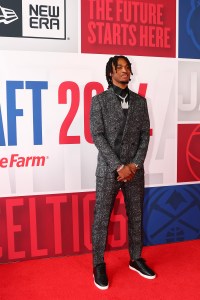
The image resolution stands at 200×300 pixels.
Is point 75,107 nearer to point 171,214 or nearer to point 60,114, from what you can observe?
point 60,114

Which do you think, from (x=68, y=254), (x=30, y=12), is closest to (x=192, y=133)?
(x=68, y=254)

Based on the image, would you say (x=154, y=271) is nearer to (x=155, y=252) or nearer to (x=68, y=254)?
(x=155, y=252)

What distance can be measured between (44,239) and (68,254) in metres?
0.24

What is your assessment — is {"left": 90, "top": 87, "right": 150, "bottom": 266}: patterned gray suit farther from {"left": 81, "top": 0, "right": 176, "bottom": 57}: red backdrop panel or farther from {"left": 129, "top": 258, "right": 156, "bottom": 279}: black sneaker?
{"left": 81, "top": 0, "right": 176, "bottom": 57}: red backdrop panel

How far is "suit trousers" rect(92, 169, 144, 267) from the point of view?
227cm

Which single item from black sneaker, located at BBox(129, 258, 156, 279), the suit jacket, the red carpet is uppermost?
the suit jacket

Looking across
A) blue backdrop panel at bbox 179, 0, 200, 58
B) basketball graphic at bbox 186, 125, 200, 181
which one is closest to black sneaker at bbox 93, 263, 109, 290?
basketball graphic at bbox 186, 125, 200, 181

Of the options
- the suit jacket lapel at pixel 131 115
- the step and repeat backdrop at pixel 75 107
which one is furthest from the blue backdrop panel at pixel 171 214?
the suit jacket lapel at pixel 131 115

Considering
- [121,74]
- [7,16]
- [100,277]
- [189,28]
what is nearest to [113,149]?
[121,74]

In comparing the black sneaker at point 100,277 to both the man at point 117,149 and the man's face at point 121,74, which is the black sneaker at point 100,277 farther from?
the man's face at point 121,74

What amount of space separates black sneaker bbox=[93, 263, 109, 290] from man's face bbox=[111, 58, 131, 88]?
1.26m

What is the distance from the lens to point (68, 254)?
110 inches

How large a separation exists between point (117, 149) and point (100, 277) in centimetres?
87

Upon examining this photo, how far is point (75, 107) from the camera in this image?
8.87ft
